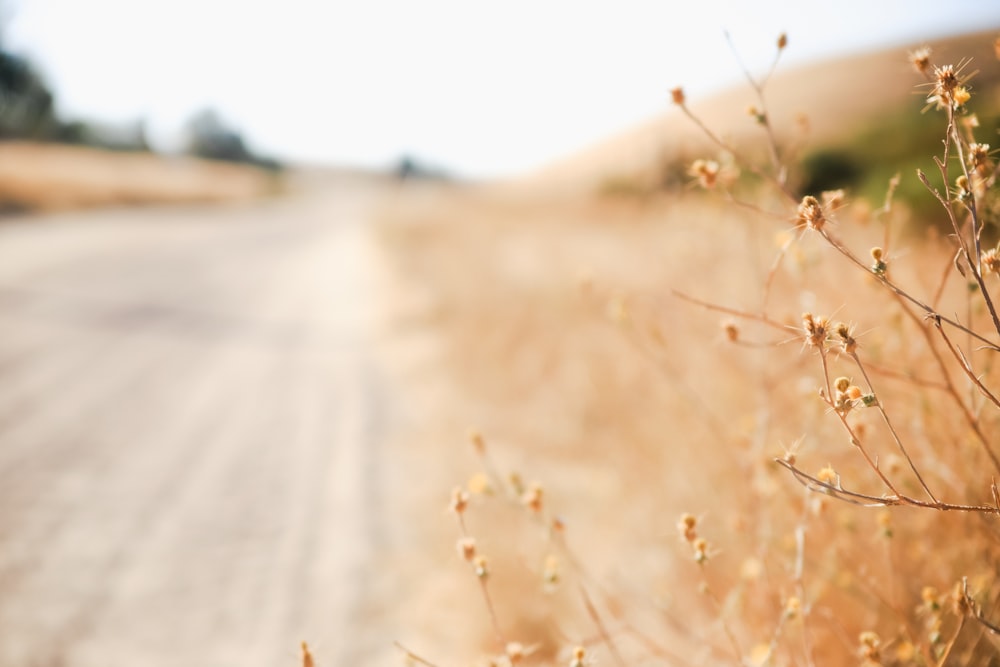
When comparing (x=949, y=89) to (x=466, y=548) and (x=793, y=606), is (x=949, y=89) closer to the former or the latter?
(x=793, y=606)

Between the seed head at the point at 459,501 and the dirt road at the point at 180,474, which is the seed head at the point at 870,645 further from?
the dirt road at the point at 180,474

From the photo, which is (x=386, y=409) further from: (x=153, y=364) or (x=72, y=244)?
(x=72, y=244)

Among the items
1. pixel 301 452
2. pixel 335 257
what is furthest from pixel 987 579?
pixel 335 257

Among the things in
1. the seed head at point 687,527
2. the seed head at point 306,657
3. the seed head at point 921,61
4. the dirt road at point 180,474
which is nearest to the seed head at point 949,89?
the seed head at point 921,61

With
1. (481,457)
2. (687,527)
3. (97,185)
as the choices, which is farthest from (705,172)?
(97,185)

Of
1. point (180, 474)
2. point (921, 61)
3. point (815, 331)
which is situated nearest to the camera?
point (815, 331)

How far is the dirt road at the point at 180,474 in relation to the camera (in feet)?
7.79

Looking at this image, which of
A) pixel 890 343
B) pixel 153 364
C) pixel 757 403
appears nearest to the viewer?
pixel 890 343

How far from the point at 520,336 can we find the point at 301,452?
2.43m

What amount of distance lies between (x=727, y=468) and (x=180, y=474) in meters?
3.06

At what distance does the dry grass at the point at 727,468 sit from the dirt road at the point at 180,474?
1.51 feet

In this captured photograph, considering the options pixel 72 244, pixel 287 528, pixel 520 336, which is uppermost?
pixel 72 244

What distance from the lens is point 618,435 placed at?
385 cm

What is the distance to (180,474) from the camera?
3.55 meters
